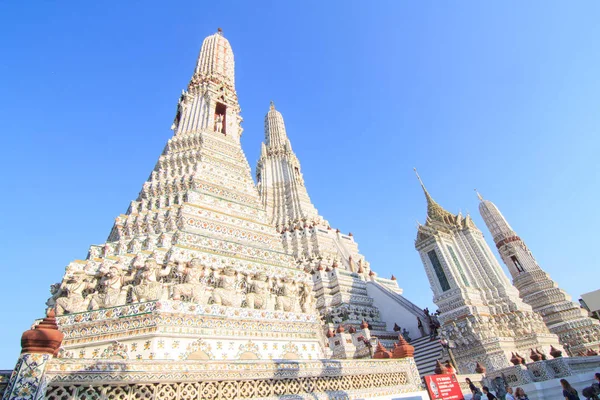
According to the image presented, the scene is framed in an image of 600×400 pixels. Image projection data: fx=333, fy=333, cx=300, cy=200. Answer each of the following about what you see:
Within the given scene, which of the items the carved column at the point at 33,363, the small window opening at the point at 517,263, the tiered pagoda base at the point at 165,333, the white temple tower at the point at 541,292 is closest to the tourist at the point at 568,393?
the tiered pagoda base at the point at 165,333

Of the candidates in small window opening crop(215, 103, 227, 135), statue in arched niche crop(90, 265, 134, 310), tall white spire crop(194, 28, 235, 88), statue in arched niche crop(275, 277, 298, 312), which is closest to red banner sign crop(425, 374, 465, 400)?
statue in arched niche crop(275, 277, 298, 312)

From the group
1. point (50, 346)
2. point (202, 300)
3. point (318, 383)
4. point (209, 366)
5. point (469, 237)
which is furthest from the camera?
point (469, 237)

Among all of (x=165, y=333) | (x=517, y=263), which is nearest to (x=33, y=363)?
(x=165, y=333)

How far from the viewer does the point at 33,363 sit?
13.2 ft

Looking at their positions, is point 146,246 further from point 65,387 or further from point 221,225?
point 65,387

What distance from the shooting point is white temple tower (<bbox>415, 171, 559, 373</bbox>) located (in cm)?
1568

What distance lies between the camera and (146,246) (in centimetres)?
981

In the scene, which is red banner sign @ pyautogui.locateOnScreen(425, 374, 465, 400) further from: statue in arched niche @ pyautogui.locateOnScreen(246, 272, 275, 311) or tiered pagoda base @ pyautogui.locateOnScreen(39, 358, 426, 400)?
statue in arched niche @ pyautogui.locateOnScreen(246, 272, 275, 311)

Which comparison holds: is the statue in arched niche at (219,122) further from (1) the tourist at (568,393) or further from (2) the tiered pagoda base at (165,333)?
(1) the tourist at (568,393)

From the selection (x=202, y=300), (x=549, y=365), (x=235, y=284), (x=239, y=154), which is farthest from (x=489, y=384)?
(x=239, y=154)

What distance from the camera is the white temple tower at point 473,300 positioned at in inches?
617

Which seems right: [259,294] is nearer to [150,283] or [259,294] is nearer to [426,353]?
[150,283]

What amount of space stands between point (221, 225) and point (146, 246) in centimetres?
243

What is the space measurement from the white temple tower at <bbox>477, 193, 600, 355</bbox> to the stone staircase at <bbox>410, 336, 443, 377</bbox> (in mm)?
10962
